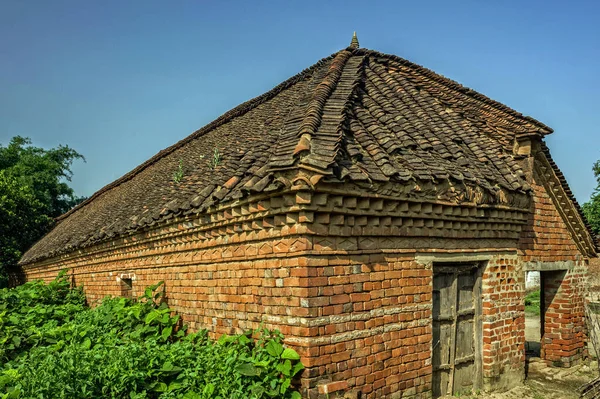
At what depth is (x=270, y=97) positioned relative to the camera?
34.8 ft

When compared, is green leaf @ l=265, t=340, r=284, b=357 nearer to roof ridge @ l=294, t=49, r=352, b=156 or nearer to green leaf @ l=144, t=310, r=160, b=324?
roof ridge @ l=294, t=49, r=352, b=156

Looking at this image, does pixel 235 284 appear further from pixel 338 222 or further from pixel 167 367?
pixel 338 222

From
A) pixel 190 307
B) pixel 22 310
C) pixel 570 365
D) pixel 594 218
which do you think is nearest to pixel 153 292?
pixel 190 307

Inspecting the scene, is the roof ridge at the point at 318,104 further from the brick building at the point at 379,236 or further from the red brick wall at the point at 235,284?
the red brick wall at the point at 235,284

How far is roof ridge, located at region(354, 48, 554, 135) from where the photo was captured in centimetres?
827

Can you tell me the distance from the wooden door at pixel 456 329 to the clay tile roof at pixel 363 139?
135cm

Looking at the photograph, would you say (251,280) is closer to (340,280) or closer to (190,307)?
(340,280)

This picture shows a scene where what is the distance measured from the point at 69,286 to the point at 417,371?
33.3 feet

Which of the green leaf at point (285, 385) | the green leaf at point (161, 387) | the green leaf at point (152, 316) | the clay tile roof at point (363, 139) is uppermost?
the clay tile roof at point (363, 139)

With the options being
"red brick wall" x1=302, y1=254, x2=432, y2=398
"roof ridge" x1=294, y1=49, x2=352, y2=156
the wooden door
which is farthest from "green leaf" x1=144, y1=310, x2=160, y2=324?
the wooden door

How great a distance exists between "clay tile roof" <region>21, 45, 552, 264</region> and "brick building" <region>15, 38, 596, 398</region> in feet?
0.11

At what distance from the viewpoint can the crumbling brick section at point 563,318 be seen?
8656 millimetres

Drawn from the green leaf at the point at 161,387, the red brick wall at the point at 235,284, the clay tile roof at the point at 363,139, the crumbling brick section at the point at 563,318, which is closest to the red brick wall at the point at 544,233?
the crumbling brick section at the point at 563,318

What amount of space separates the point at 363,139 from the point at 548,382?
5558mm
